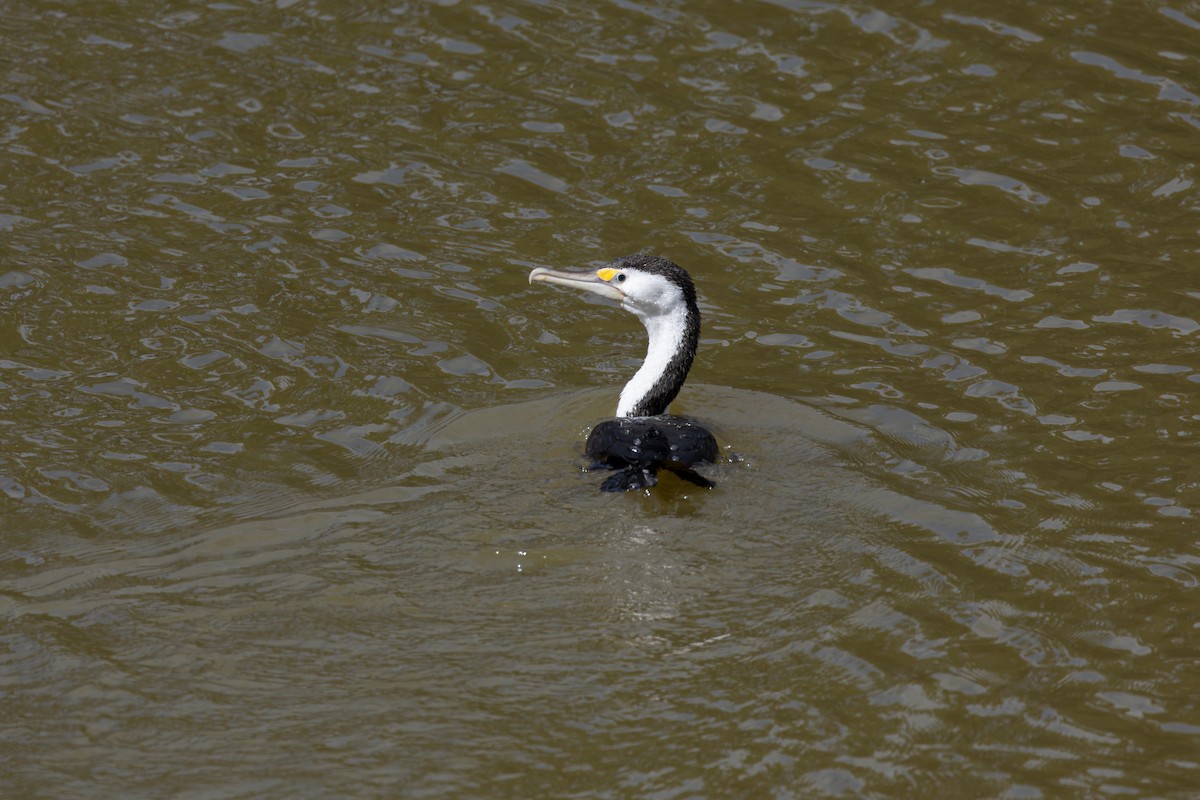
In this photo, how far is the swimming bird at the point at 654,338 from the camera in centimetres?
782

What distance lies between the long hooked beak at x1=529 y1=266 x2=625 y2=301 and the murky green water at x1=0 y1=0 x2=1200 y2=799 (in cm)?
67

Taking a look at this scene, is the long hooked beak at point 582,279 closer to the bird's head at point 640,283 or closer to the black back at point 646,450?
the bird's head at point 640,283

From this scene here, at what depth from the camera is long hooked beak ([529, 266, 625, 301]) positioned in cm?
870

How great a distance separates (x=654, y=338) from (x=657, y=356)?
14 cm

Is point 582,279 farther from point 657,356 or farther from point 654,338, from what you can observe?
point 657,356

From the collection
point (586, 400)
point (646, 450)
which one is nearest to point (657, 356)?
point (586, 400)

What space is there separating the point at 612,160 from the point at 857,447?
404cm

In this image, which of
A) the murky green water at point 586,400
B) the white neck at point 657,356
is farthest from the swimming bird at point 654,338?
the murky green water at point 586,400

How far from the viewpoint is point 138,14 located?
42.2ft

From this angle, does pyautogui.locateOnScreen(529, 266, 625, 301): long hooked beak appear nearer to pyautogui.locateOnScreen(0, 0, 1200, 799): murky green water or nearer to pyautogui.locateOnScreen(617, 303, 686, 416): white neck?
pyautogui.locateOnScreen(617, 303, 686, 416): white neck

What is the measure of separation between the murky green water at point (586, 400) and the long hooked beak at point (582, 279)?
2.21 feet

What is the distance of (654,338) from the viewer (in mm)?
8586

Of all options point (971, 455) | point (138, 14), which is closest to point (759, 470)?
point (971, 455)

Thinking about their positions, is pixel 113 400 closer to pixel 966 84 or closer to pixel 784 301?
pixel 784 301
